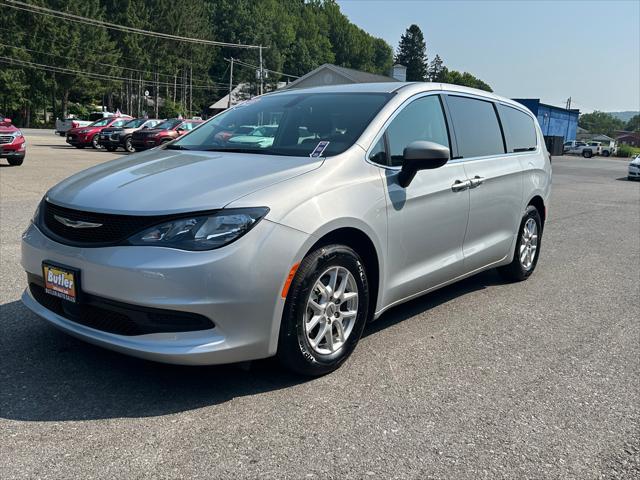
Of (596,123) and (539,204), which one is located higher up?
(596,123)

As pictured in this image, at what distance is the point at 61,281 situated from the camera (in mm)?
3072

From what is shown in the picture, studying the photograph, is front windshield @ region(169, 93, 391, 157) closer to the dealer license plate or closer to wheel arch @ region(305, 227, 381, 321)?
wheel arch @ region(305, 227, 381, 321)

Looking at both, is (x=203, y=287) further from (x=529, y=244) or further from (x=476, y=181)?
(x=529, y=244)

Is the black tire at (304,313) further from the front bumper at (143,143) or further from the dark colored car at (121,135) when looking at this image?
the dark colored car at (121,135)

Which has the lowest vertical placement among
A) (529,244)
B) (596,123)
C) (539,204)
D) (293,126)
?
(529,244)

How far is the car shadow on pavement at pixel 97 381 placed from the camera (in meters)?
2.93

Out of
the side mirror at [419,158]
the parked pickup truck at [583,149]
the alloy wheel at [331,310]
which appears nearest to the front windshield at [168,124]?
the side mirror at [419,158]

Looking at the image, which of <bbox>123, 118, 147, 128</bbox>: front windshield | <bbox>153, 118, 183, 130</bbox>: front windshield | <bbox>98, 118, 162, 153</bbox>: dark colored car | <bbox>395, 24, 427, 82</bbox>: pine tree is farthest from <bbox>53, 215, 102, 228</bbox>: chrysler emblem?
<bbox>395, 24, 427, 82</bbox>: pine tree

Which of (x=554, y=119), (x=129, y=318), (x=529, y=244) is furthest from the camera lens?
(x=554, y=119)

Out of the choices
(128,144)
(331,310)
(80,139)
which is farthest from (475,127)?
(80,139)

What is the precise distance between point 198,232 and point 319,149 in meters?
1.13

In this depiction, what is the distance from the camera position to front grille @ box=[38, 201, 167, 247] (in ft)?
9.53

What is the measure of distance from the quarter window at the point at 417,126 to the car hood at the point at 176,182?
2.23 ft

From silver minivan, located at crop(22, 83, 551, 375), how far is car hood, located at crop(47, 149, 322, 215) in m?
0.01
